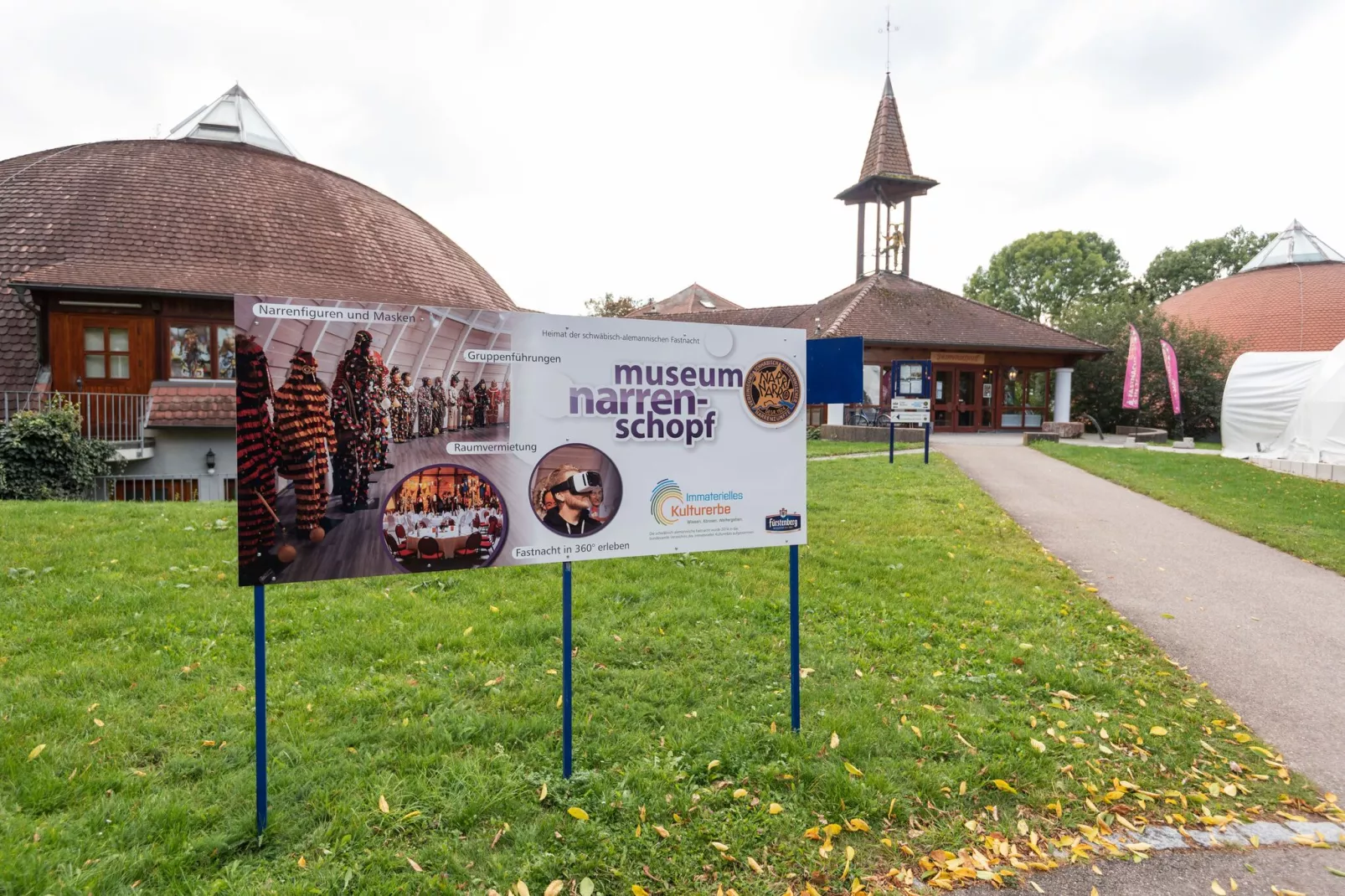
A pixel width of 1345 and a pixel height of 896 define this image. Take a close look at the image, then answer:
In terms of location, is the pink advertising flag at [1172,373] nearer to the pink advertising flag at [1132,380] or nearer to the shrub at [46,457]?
the pink advertising flag at [1132,380]

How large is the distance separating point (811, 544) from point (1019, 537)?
277cm

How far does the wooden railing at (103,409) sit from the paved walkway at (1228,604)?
16.8m

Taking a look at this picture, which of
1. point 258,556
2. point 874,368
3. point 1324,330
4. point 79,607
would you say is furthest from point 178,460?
point 1324,330

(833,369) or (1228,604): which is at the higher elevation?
(833,369)

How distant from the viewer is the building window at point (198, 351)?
1636cm

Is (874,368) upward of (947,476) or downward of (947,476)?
upward

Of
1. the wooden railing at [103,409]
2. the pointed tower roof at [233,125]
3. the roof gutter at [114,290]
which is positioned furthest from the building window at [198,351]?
the pointed tower roof at [233,125]

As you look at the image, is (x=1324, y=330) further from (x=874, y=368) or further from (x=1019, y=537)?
(x=1019, y=537)

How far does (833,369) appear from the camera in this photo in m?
4.02

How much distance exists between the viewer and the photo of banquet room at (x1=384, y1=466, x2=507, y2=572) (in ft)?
9.57

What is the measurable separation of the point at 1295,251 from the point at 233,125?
55867mm

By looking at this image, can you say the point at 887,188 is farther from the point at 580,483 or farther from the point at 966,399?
the point at 580,483

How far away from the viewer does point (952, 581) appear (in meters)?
6.54

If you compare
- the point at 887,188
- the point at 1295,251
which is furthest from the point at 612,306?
the point at 1295,251
